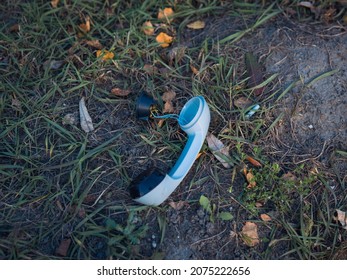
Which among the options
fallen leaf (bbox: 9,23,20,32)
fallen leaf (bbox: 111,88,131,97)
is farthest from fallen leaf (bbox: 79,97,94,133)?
fallen leaf (bbox: 9,23,20,32)

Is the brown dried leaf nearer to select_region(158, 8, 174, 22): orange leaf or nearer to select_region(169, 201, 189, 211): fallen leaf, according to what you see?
select_region(158, 8, 174, 22): orange leaf

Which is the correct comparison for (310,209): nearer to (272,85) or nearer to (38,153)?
(272,85)

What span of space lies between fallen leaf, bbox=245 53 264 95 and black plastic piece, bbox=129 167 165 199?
752 millimetres

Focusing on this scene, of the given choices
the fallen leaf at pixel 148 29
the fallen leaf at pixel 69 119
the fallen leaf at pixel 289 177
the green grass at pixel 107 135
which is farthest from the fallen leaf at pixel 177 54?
the fallen leaf at pixel 289 177

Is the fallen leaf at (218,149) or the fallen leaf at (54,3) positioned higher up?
the fallen leaf at (54,3)

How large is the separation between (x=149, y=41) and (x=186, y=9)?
1.06ft

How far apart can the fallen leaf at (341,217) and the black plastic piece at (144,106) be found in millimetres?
1013

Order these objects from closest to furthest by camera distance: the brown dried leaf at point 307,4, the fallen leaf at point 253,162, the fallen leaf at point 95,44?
the fallen leaf at point 253,162 < the fallen leaf at point 95,44 < the brown dried leaf at point 307,4

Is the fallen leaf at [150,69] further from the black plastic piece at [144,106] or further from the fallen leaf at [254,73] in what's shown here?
the fallen leaf at [254,73]

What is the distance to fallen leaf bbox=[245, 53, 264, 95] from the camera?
2.47 meters

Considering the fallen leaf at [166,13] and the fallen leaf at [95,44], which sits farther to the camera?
the fallen leaf at [166,13]

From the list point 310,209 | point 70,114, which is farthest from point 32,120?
point 310,209

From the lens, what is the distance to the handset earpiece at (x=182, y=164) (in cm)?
204

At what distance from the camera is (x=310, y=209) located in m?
2.16
